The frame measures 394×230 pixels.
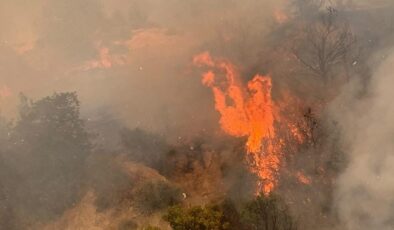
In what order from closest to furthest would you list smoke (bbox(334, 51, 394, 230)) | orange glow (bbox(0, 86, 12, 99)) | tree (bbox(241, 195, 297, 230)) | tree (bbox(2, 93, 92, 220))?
1. tree (bbox(241, 195, 297, 230))
2. smoke (bbox(334, 51, 394, 230))
3. tree (bbox(2, 93, 92, 220))
4. orange glow (bbox(0, 86, 12, 99))

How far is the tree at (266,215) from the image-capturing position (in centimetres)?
2055

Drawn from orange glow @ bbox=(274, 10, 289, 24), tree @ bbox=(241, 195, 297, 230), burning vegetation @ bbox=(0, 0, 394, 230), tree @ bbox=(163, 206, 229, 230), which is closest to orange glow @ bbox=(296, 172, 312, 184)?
burning vegetation @ bbox=(0, 0, 394, 230)

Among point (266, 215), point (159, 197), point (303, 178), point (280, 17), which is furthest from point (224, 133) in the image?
point (280, 17)

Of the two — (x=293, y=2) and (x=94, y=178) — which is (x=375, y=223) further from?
(x=293, y=2)

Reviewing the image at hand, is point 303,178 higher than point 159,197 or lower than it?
higher

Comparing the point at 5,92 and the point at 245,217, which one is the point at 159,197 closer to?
the point at 245,217

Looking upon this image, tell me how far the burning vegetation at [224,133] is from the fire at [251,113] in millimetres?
82

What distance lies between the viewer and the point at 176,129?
2980 centimetres

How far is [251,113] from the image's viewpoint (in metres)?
27.6

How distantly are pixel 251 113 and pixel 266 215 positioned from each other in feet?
28.2

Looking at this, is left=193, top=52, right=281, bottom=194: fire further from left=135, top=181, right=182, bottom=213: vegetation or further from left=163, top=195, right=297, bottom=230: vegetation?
left=135, top=181, right=182, bottom=213: vegetation

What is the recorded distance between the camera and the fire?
2514cm

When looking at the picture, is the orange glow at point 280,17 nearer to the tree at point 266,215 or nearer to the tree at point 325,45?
the tree at point 325,45

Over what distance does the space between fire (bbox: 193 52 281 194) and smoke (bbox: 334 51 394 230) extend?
Result: 3.97 m
